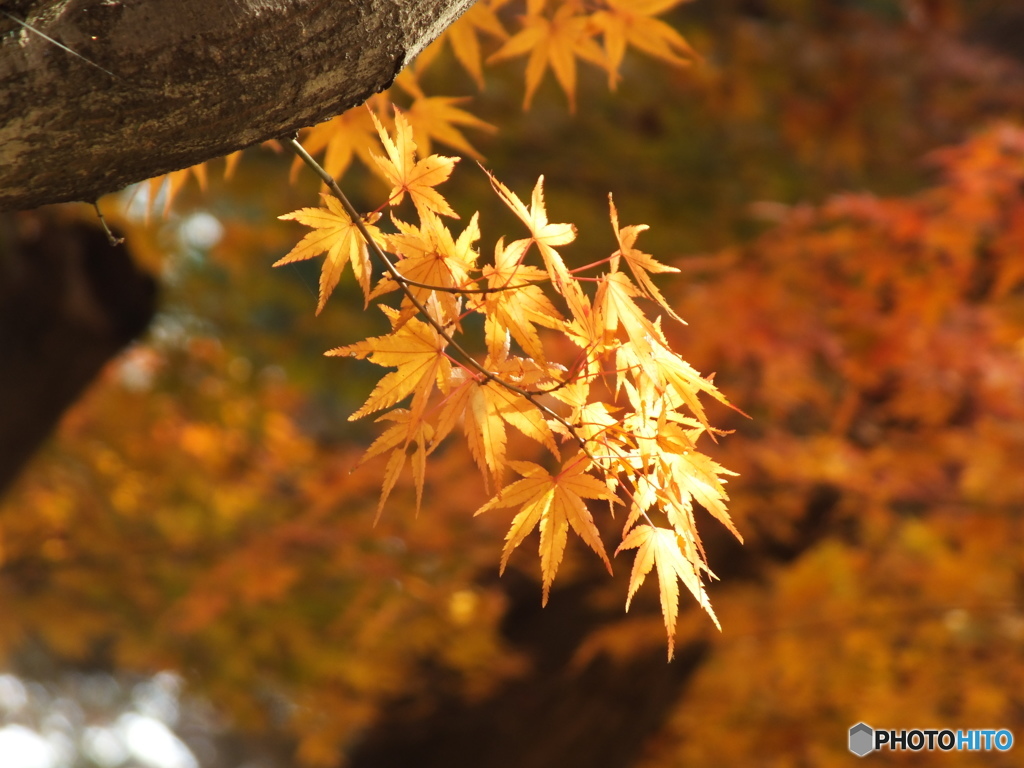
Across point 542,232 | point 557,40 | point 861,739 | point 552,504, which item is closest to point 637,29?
point 557,40

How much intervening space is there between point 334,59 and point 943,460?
2692 millimetres

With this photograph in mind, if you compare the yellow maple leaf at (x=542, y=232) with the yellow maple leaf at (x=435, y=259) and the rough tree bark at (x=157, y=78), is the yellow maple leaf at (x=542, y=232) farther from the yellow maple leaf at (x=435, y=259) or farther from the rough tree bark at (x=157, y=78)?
the rough tree bark at (x=157, y=78)

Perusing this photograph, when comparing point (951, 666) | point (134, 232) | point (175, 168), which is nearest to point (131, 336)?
point (134, 232)

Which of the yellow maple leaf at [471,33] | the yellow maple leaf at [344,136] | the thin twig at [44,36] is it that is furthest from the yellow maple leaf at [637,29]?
the thin twig at [44,36]

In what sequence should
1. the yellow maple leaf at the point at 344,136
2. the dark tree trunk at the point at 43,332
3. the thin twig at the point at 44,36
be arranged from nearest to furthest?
the thin twig at the point at 44,36 < the yellow maple leaf at the point at 344,136 < the dark tree trunk at the point at 43,332

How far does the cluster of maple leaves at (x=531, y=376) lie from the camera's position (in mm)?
838

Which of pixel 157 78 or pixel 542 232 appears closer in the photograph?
pixel 157 78

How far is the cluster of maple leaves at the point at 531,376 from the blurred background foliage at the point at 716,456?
1844 millimetres

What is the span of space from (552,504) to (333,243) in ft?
1.12

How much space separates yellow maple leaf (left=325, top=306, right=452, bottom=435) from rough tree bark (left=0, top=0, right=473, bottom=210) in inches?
8.5

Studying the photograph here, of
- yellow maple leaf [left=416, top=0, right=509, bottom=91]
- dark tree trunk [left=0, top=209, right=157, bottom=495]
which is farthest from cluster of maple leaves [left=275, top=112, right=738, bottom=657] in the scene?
dark tree trunk [left=0, top=209, right=157, bottom=495]

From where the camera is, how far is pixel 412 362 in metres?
0.88

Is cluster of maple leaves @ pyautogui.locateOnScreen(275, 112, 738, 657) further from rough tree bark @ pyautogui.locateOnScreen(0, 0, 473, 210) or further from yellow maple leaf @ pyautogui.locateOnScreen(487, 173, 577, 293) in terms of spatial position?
rough tree bark @ pyautogui.locateOnScreen(0, 0, 473, 210)

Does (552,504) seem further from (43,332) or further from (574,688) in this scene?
(574,688)
